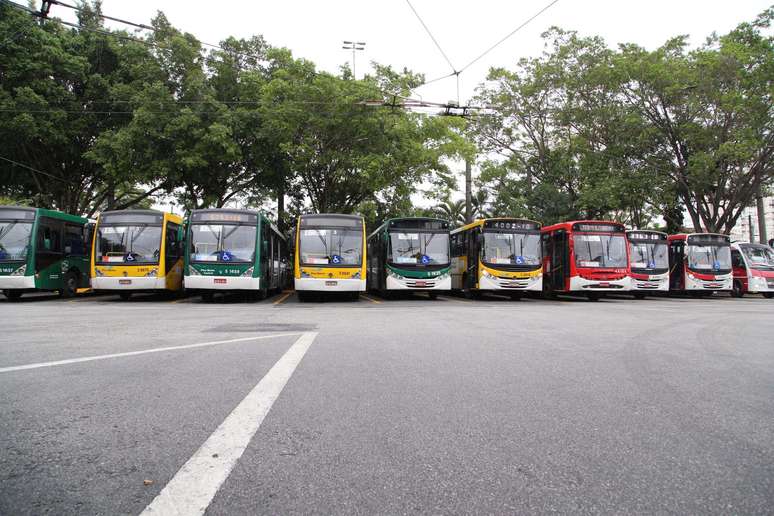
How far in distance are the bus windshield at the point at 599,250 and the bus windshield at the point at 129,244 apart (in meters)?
14.9

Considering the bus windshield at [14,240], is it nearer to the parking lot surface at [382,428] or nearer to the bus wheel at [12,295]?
the bus wheel at [12,295]

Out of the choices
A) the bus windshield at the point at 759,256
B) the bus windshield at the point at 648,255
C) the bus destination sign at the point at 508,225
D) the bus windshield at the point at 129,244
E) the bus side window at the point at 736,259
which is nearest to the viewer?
the bus windshield at the point at 129,244

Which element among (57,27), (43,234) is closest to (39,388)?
(43,234)

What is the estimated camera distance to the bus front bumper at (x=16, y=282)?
16672mm

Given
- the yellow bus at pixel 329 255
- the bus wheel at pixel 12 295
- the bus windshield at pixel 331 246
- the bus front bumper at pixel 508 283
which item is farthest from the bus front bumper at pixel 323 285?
the bus wheel at pixel 12 295

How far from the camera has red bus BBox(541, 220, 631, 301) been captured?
64.8ft

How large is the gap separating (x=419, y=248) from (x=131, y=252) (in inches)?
379

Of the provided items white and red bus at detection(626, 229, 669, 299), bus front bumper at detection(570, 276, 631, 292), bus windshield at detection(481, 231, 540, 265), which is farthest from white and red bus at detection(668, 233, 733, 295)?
bus windshield at detection(481, 231, 540, 265)

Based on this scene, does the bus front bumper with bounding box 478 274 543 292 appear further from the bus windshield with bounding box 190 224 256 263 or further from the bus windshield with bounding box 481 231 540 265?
the bus windshield with bounding box 190 224 256 263

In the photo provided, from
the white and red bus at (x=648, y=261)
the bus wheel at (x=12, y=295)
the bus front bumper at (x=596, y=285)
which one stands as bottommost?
the bus wheel at (x=12, y=295)

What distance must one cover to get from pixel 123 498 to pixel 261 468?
0.62 m

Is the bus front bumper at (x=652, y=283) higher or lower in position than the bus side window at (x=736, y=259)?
lower

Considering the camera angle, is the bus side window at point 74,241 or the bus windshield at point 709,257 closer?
the bus side window at point 74,241

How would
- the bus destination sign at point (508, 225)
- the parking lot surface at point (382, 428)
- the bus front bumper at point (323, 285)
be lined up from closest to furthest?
the parking lot surface at point (382, 428), the bus front bumper at point (323, 285), the bus destination sign at point (508, 225)
